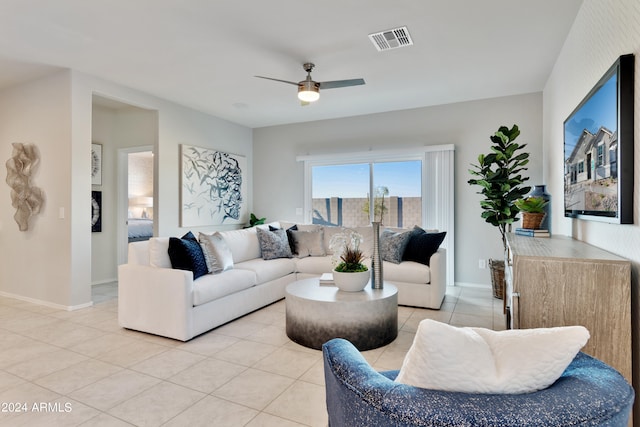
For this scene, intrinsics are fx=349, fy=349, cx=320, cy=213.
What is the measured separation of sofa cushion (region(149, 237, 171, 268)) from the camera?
3.30 meters

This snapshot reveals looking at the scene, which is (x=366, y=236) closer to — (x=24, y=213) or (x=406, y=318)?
(x=406, y=318)

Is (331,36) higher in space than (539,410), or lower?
higher

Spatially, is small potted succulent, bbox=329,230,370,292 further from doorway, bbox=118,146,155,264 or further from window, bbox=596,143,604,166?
doorway, bbox=118,146,155,264

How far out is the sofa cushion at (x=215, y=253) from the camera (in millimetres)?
3568

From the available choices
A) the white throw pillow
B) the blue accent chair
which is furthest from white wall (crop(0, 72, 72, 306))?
the white throw pillow

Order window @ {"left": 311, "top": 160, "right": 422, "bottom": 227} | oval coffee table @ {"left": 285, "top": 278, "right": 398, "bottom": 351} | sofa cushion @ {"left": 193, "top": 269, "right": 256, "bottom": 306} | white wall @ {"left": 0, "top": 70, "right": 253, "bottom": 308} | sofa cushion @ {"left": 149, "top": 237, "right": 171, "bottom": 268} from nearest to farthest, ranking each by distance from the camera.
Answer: oval coffee table @ {"left": 285, "top": 278, "right": 398, "bottom": 351} < sofa cushion @ {"left": 193, "top": 269, "right": 256, "bottom": 306} < sofa cushion @ {"left": 149, "top": 237, "right": 171, "bottom": 268} < white wall @ {"left": 0, "top": 70, "right": 253, "bottom": 308} < window @ {"left": 311, "top": 160, "right": 422, "bottom": 227}

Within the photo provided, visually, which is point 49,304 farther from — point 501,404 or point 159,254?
point 501,404

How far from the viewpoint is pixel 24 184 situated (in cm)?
430

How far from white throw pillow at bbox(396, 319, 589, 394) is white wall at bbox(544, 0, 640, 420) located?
3.86ft

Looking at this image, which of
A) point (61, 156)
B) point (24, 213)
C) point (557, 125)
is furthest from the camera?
point (24, 213)

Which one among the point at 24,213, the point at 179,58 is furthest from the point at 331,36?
the point at 24,213

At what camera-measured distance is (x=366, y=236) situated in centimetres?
478

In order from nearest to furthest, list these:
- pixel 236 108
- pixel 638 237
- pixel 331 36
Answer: pixel 638 237 → pixel 331 36 → pixel 236 108

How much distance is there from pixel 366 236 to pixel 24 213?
4.30m
